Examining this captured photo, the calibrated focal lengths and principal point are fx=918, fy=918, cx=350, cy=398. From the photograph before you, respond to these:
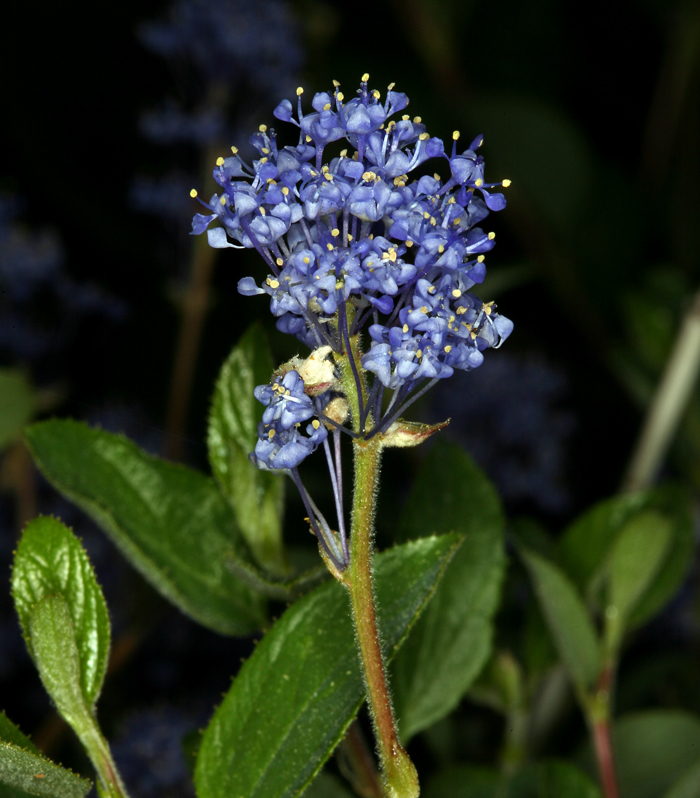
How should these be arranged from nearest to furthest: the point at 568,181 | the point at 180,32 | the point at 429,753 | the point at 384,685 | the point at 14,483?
the point at 384,685, the point at 429,753, the point at 14,483, the point at 180,32, the point at 568,181

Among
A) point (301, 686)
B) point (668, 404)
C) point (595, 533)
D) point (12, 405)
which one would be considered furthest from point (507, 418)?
point (301, 686)

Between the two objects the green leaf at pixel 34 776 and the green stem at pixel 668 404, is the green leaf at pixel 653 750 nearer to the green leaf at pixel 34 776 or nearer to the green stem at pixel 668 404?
the green stem at pixel 668 404

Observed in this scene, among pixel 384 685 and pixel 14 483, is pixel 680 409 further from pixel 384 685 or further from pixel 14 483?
pixel 14 483

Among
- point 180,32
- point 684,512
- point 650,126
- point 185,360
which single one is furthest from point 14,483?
point 650,126

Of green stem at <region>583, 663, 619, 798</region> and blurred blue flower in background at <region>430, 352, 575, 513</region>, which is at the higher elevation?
blurred blue flower in background at <region>430, 352, 575, 513</region>

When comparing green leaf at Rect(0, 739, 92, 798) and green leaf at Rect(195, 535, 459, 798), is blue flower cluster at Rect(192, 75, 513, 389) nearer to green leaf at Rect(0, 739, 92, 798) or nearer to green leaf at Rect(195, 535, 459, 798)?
green leaf at Rect(195, 535, 459, 798)

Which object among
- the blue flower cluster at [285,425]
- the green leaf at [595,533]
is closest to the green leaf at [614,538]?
the green leaf at [595,533]

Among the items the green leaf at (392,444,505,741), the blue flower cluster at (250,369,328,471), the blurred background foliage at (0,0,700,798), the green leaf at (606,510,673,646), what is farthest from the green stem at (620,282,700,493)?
the blue flower cluster at (250,369,328,471)
